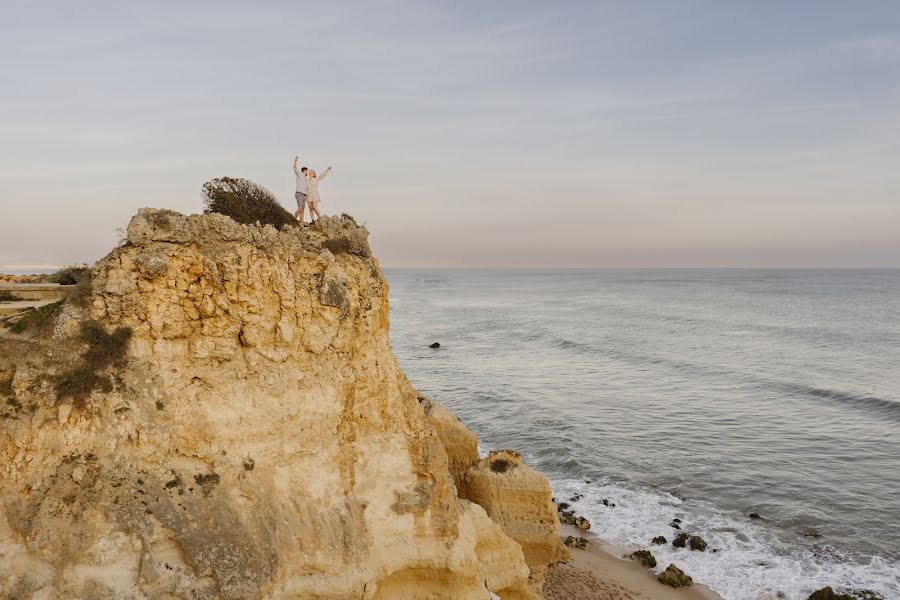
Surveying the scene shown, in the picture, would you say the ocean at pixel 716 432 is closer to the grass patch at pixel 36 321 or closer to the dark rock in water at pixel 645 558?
the dark rock in water at pixel 645 558

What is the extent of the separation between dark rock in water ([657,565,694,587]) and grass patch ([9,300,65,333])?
702 inches

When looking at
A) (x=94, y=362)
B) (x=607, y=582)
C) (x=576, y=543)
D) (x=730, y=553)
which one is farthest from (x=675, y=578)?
(x=94, y=362)

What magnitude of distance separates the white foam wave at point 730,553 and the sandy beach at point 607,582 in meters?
0.80

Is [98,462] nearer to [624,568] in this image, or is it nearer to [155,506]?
[155,506]

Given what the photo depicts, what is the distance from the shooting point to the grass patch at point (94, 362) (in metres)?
9.03

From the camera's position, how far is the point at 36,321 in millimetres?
9625

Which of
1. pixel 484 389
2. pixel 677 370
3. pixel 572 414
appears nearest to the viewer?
pixel 572 414

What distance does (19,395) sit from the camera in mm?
8828

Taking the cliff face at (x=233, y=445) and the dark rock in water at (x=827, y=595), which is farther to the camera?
the dark rock in water at (x=827, y=595)

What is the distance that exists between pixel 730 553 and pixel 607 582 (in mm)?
5301

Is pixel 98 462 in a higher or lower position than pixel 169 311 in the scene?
lower

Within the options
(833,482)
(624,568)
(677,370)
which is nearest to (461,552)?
(624,568)

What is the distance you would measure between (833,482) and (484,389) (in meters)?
21.2

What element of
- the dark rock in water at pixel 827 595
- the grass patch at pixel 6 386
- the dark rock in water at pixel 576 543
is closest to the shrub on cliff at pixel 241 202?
the grass patch at pixel 6 386
